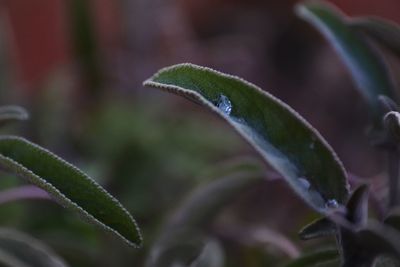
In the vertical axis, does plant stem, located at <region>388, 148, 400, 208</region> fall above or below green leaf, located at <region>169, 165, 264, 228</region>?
above

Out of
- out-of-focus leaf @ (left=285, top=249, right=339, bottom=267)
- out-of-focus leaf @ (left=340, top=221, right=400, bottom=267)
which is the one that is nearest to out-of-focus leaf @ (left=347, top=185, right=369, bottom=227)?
out-of-focus leaf @ (left=340, top=221, right=400, bottom=267)

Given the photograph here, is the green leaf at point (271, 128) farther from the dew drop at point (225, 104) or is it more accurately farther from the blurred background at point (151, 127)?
the blurred background at point (151, 127)

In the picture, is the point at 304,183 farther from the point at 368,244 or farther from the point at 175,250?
the point at 175,250

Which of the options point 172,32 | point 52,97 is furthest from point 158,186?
point 172,32

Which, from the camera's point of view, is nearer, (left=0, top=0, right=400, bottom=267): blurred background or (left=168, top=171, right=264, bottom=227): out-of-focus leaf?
(left=168, top=171, right=264, bottom=227): out-of-focus leaf

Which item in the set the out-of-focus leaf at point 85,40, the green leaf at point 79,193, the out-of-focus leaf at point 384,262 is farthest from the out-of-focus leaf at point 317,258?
the out-of-focus leaf at point 85,40

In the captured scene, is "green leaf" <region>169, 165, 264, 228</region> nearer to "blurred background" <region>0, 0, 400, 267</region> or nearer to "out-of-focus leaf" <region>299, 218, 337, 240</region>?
"blurred background" <region>0, 0, 400, 267</region>

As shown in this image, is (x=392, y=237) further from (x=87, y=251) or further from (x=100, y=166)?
(x=100, y=166)
